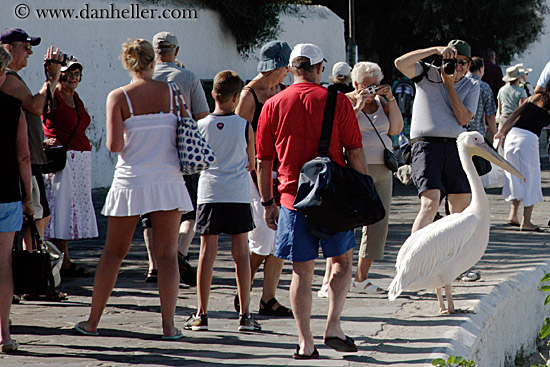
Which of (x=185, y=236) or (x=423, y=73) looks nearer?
(x=423, y=73)

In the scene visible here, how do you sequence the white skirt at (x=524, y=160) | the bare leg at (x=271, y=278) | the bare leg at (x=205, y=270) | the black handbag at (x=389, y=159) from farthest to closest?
the white skirt at (x=524, y=160) → the black handbag at (x=389, y=159) → the bare leg at (x=271, y=278) → the bare leg at (x=205, y=270)

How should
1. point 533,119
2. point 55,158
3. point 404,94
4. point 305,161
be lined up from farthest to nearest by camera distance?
point 404,94 < point 533,119 < point 55,158 < point 305,161

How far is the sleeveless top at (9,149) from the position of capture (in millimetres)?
5441

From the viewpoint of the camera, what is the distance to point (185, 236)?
7.88m

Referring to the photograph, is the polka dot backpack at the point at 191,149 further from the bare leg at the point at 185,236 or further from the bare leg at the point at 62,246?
the bare leg at the point at 62,246

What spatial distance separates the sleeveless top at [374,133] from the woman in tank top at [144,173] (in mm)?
2094

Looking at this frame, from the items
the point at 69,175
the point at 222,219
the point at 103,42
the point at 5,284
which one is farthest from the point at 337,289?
the point at 103,42

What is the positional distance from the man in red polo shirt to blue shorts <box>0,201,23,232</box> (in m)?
1.53

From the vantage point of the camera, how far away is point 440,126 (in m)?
7.50

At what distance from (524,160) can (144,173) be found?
6590 mm

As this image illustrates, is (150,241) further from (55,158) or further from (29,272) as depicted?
(29,272)

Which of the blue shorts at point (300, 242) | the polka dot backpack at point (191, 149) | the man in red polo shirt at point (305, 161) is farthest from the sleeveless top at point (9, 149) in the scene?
the blue shorts at point (300, 242)

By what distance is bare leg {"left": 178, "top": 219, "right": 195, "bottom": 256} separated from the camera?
7770 millimetres

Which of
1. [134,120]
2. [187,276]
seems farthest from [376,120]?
[134,120]
